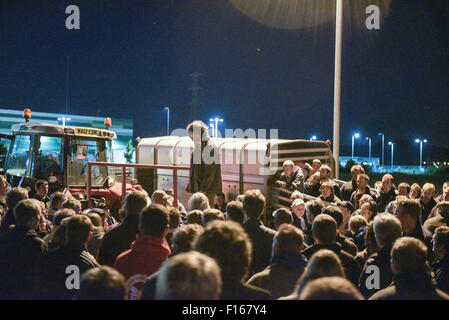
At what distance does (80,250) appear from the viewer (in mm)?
3883

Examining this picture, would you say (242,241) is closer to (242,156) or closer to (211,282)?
(211,282)

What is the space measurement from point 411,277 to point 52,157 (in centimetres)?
978

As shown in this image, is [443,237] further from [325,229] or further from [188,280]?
[188,280]

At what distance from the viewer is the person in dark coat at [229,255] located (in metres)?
2.57

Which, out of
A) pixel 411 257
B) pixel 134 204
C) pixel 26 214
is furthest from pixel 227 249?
pixel 26 214

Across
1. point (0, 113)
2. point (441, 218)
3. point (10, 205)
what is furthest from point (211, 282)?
point (0, 113)

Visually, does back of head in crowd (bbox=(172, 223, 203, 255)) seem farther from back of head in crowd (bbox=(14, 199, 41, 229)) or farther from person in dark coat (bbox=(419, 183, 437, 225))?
person in dark coat (bbox=(419, 183, 437, 225))

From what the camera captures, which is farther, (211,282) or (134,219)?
(134,219)

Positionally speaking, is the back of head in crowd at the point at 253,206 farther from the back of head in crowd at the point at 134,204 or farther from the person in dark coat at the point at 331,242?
the back of head in crowd at the point at 134,204

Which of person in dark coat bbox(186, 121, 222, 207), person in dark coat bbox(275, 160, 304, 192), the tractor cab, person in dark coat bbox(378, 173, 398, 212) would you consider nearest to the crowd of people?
person in dark coat bbox(186, 121, 222, 207)

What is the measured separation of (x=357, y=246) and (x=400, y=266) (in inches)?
94.0

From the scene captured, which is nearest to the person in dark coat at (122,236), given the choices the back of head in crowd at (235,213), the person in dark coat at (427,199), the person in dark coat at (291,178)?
the back of head in crowd at (235,213)

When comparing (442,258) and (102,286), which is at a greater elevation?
(102,286)

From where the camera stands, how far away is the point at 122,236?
4543 mm
